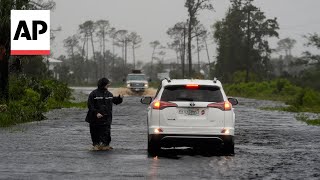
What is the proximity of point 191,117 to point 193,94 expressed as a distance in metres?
0.56

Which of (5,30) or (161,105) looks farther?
(5,30)

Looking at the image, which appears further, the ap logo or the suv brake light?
the ap logo

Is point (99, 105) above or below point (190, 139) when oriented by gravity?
above

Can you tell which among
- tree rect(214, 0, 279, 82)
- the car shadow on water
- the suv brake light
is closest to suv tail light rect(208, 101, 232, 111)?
the suv brake light

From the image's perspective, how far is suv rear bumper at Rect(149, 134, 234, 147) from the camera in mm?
14836

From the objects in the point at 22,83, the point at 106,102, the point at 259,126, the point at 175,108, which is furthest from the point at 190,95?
the point at 22,83

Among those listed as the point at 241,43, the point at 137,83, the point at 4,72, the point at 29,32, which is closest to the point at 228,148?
the point at 29,32

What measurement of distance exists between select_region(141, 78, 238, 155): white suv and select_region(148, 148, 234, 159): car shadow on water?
1.30ft

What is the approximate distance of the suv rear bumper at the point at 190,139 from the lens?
48.7ft

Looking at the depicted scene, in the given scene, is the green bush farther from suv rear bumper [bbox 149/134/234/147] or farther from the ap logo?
suv rear bumper [bbox 149/134/234/147]

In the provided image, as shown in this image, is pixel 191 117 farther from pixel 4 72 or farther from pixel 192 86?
pixel 4 72

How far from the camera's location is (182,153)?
52.9 ft

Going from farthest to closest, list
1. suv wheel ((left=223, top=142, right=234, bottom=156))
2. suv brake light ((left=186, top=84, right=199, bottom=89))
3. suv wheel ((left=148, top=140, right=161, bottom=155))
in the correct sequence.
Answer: suv wheel ((left=148, top=140, right=161, bottom=155)), suv wheel ((left=223, top=142, right=234, bottom=156)), suv brake light ((left=186, top=84, right=199, bottom=89))

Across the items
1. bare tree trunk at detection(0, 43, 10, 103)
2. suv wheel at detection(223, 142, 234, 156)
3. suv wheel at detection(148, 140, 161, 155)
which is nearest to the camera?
suv wheel at detection(223, 142, 234, 156)
